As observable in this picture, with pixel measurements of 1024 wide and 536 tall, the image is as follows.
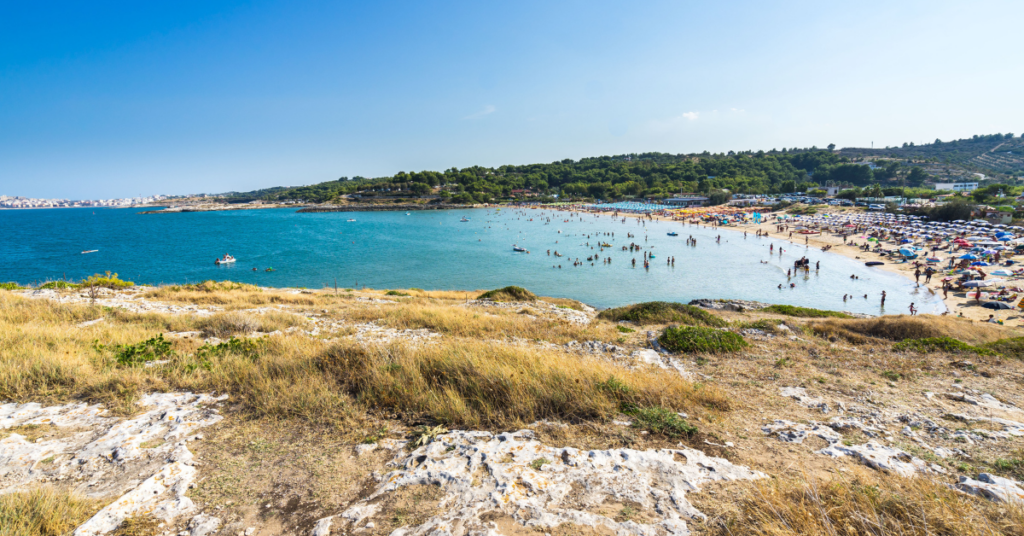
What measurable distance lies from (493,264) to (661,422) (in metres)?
43.2

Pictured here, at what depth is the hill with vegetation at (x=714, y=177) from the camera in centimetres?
13562

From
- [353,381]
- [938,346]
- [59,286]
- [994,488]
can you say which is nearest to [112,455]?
[353,381]

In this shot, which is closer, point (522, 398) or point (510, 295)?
point (522, 398)

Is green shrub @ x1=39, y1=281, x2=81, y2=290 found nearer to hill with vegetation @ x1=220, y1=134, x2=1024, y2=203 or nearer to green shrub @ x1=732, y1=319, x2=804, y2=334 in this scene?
green shrub @ x1=732, y1=319, x2=804, y2=334

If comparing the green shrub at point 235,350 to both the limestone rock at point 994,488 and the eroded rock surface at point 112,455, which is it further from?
the limestone rock at point 994,488

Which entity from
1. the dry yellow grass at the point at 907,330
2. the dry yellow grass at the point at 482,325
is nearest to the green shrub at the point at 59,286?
the dry yellow grass at the point at 482,325

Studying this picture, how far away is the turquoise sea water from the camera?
34.2 meters

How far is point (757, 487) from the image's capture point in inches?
143

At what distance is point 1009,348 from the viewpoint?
404 inches

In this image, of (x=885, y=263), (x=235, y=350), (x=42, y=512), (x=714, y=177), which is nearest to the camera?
(x=42, y=512)

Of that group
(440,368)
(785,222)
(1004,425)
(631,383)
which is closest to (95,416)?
(440,368)

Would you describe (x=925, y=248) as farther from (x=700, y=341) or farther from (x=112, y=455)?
(x=112, y=455)

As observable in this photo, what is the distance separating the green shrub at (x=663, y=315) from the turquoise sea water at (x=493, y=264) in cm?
1433

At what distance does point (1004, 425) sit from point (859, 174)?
574ft
